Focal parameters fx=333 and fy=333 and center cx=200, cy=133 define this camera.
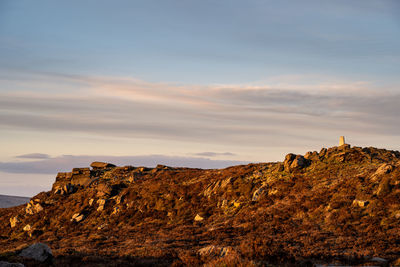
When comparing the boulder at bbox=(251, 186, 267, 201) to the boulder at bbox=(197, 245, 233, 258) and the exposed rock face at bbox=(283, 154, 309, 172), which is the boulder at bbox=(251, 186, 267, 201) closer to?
the exposed rock face at bbox=(283, 154, 309, 172)

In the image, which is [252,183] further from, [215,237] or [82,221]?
[82,221]

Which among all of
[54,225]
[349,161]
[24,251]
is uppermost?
[349,161]

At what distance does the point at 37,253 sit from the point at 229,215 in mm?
23420

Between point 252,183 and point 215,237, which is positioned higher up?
point 252,183

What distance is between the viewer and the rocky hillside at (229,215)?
1870 cm

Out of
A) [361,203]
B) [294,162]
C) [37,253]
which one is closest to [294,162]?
[294,162]

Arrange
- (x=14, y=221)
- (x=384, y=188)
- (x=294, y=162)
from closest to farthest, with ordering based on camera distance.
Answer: (x=384, y=188)
(x=294, y=162)
(x=14, y=221)

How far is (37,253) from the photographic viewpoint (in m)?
17.2

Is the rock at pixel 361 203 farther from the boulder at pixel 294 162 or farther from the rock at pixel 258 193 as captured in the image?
the boulder at pixel 294 162

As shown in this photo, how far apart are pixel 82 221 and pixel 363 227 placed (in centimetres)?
Result: 3732

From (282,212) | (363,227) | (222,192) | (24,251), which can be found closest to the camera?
(24,251)

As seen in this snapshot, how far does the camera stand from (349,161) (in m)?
39.9

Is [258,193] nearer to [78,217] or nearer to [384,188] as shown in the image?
[384,188]

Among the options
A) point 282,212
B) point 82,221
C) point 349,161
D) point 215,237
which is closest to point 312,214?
point 282,212
